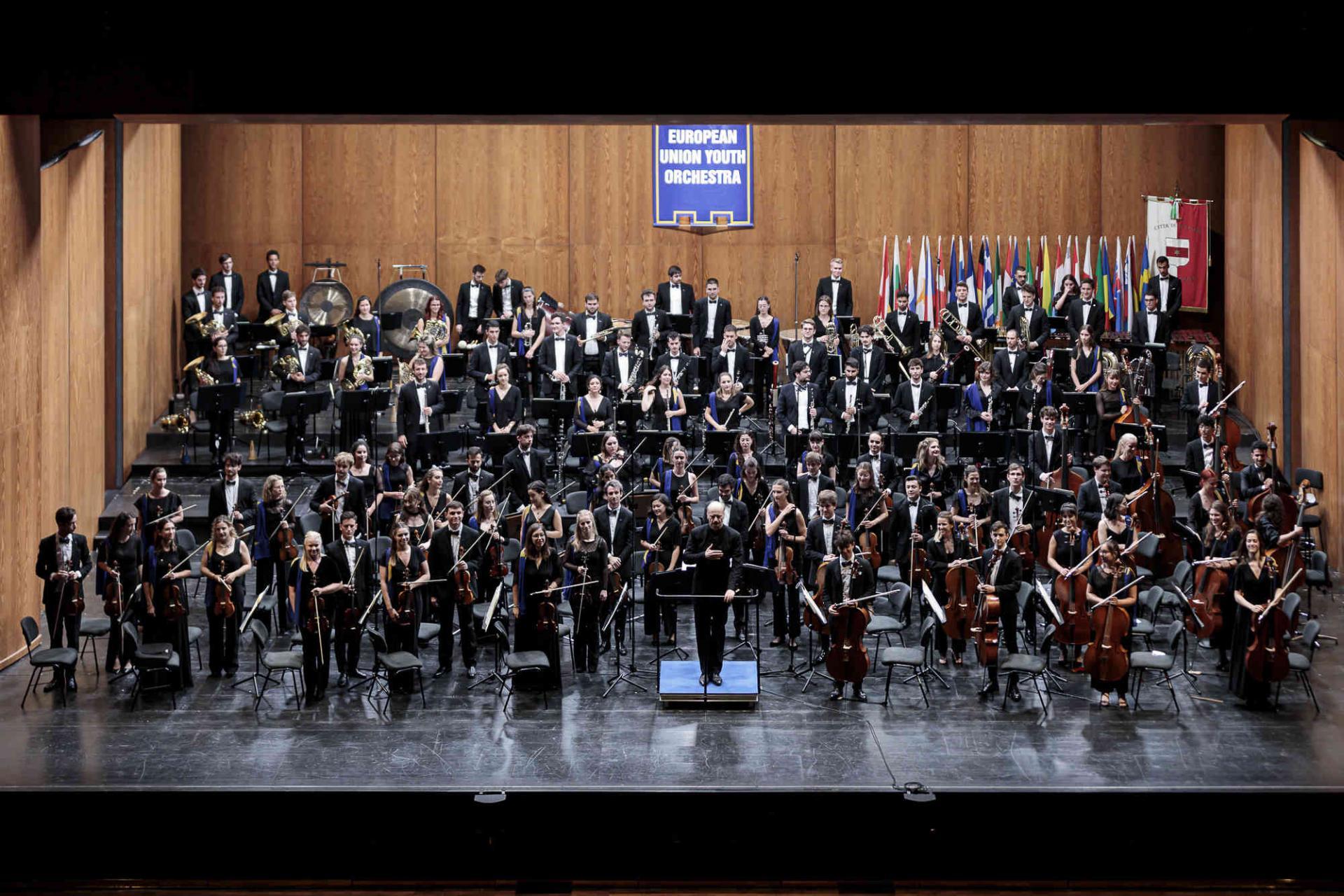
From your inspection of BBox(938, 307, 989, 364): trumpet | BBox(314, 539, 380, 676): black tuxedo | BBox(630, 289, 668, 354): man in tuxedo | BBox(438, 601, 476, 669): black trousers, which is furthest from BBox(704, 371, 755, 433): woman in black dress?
BBox(314, 539, 380, 676): black tuxedo

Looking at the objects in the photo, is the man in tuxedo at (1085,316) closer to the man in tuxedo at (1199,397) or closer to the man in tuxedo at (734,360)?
the man in tuxedo at (1199,397)

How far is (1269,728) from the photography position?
10719 mm

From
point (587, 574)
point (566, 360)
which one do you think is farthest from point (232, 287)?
point (587, 574)

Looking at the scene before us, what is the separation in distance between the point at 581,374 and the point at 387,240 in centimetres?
473

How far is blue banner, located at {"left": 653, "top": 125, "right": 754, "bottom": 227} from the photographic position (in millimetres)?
18938

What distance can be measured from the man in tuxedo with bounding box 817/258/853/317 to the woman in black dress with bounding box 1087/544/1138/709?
6787mm

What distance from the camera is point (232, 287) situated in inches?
692

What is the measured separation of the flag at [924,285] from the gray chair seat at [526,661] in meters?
8.97

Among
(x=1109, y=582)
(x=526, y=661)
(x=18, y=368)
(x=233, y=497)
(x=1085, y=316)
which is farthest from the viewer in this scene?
(x=1085, y=316)

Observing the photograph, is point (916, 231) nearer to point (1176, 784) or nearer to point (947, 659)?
point (947, 659)

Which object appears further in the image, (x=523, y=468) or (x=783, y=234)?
(x=783, y=234)

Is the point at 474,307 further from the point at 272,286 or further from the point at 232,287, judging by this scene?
the point at 232,287

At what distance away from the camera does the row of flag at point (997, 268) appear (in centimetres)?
1880

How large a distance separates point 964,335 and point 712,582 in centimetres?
560
